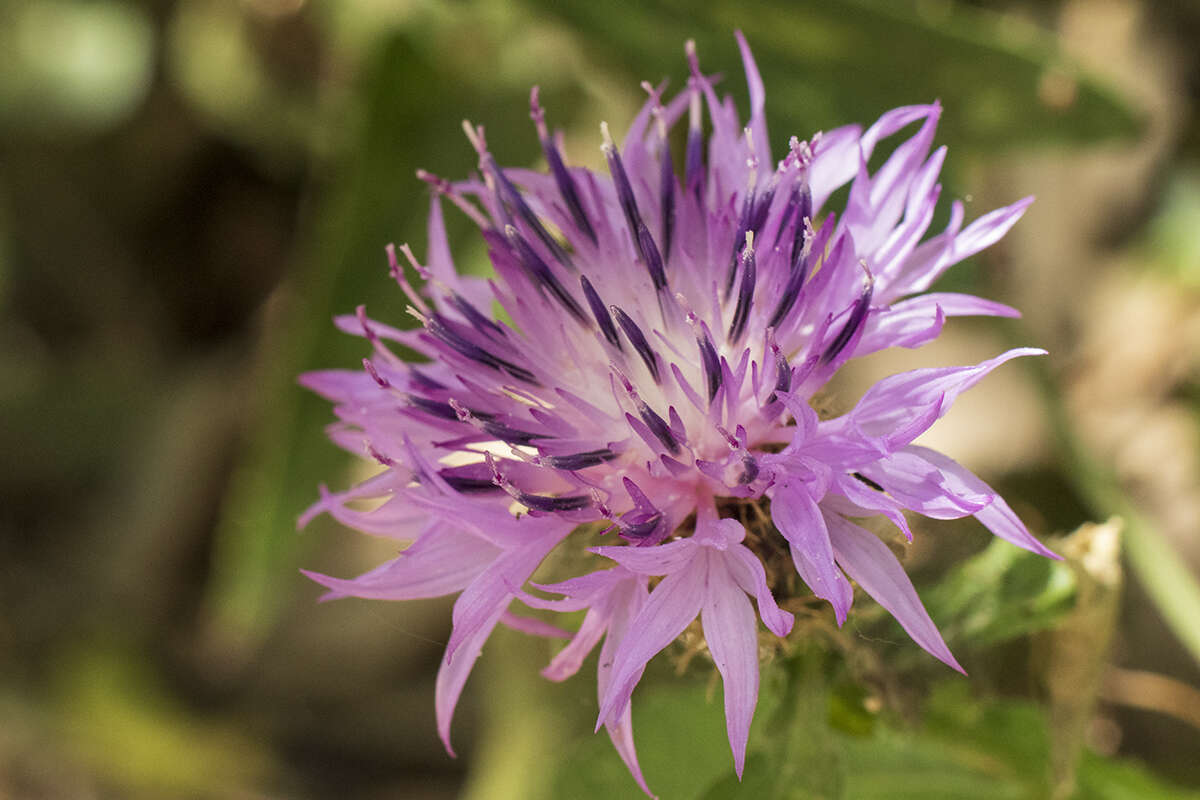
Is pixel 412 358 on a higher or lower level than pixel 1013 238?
lower

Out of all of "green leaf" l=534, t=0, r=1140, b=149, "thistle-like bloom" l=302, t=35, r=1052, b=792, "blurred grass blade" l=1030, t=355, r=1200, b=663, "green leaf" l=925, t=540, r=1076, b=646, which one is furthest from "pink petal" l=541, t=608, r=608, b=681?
"blurred grass blade" l=1030, t=355, r=1200, b=663

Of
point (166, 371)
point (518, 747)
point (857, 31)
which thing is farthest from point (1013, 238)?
point (166, 371)

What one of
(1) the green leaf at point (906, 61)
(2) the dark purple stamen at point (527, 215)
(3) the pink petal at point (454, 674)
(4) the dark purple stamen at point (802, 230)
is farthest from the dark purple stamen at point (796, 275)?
(1) the green leaf at point (906, 61)

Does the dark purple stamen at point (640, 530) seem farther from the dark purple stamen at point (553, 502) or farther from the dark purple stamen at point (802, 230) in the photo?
the dark purple stamen at point (802, 230)

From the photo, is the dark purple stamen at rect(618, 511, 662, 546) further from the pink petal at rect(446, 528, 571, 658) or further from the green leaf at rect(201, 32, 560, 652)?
the green leaf at rect(201, 32, 560, 652)

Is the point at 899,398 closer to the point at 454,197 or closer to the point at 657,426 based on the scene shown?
the point at 657,426

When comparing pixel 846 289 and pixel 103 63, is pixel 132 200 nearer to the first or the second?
pixel 103 63
